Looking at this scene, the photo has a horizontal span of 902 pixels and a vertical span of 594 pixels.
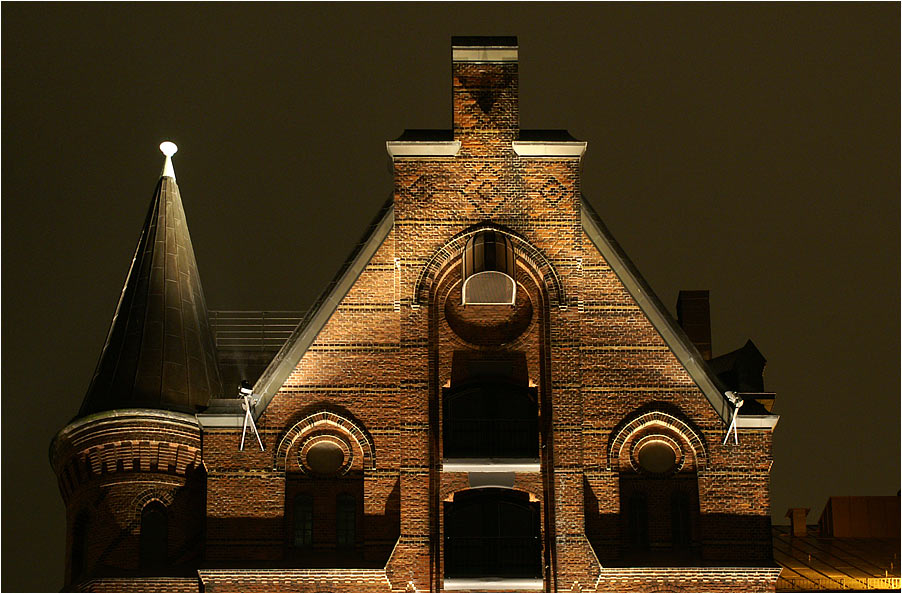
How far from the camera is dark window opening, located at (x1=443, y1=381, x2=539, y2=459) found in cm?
3225

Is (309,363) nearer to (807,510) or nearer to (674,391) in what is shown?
(674,391)

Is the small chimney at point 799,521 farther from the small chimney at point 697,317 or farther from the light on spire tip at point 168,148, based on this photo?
the light on spire tip at point 168,148

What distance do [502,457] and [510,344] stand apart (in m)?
1.98

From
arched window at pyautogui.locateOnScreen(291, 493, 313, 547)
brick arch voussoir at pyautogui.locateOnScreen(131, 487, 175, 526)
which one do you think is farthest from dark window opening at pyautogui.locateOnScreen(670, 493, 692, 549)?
brick arch voussoir at pyautogui.locateOnScreen(131, 487, 175, 526)

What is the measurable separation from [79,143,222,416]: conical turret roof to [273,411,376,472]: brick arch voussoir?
2.30 metres

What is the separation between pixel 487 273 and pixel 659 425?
369 centimetres

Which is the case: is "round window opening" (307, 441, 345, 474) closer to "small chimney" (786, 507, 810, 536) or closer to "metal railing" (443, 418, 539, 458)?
"metal railing" (443, 418, 539, 458)

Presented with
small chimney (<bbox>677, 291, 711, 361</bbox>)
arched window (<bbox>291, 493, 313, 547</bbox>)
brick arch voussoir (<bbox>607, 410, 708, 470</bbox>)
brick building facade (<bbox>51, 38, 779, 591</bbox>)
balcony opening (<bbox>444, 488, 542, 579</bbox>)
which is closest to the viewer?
brick building facade (<bbox>51, 38, 779, 591</bbox>)

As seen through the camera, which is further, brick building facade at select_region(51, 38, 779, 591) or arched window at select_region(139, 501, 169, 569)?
arched window at select_region(139, 501, 169, 569)

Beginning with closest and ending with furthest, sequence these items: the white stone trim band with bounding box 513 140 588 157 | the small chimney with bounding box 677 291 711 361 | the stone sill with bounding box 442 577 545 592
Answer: the stone sill with bounding box 442 577 545 592, the white stone trim band with bounding box 513 140 588 157, the small chimney with bounding box 677 291 711 361

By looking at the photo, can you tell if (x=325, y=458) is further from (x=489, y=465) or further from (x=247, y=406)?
(x=489, y=465)

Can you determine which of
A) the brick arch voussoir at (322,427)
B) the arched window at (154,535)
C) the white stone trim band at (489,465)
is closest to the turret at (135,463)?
the arched window at (154,535)

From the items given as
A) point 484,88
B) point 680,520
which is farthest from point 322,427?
point 484,88

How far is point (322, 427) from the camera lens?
3216 cm
